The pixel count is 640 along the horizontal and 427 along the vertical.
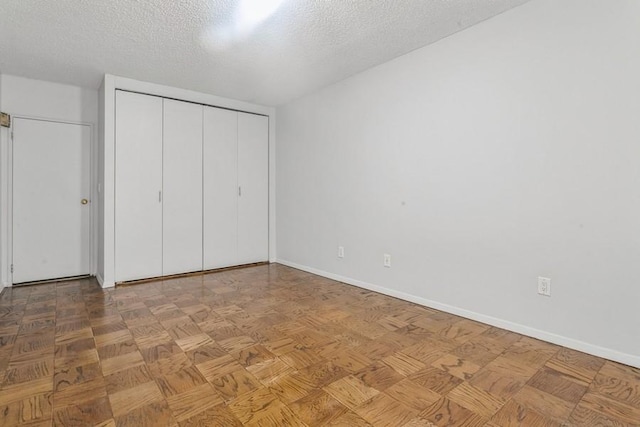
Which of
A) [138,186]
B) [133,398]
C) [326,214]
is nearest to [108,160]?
[138,186]

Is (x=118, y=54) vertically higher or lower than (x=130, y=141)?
higher

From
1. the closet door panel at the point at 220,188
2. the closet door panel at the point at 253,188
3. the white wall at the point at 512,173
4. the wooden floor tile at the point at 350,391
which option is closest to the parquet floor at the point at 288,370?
the wooden floor tile at the point at 350,391

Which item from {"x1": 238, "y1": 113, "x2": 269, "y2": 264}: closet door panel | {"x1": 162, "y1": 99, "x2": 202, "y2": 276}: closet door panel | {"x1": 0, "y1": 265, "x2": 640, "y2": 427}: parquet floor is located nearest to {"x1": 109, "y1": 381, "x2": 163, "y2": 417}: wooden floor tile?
{"x1": 0, "y1": 265, "x2": 640, "y2": 427}: parquet floor

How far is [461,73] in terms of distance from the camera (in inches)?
107

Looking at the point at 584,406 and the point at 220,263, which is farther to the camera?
the point at 220,263

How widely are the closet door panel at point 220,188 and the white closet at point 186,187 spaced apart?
13 mm

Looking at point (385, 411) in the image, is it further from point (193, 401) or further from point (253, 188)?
point (253, 188)

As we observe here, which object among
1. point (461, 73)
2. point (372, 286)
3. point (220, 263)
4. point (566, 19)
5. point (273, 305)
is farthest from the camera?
point (220, 263)

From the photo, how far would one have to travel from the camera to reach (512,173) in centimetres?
243

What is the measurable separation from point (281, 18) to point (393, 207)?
190 centimetres

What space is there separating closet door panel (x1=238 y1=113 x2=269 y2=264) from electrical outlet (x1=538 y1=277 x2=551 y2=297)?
351cm

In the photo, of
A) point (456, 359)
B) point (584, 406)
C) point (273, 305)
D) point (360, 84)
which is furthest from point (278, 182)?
point (584, 406)

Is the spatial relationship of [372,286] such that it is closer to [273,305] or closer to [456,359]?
[273,305]

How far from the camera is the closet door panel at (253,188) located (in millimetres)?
4656
